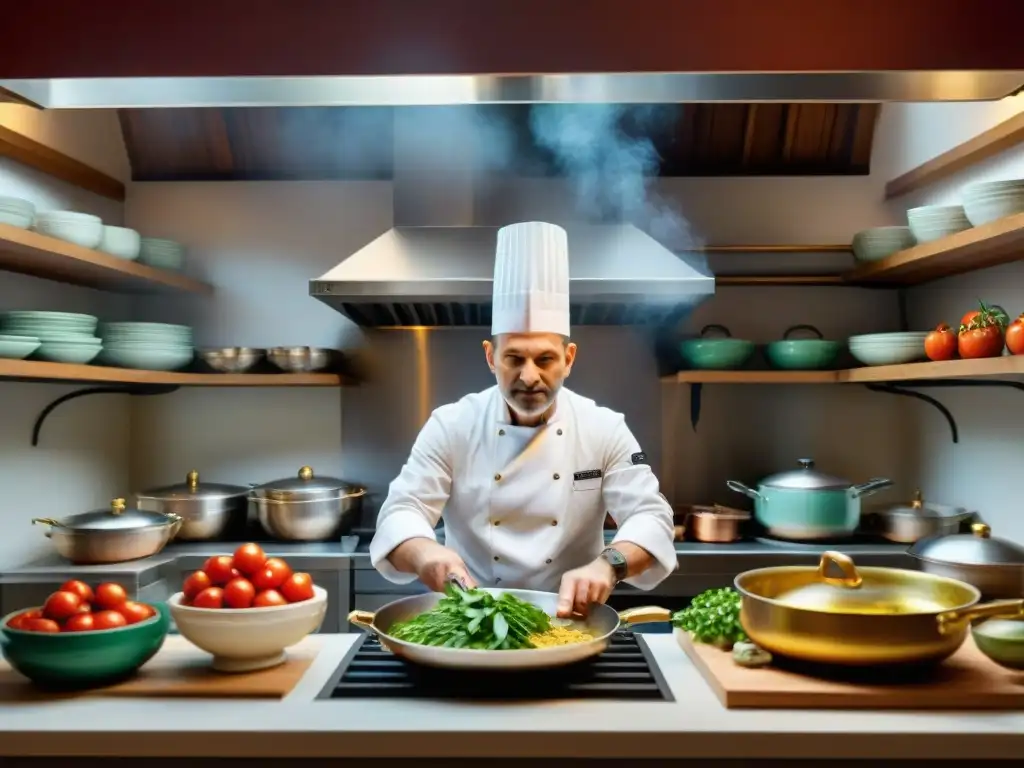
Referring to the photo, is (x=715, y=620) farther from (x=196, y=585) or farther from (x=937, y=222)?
(x=937, y=222)

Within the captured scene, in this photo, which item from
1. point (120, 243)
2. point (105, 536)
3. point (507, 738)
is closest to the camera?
point (507, 738)

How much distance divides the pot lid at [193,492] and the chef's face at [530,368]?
5.65ft

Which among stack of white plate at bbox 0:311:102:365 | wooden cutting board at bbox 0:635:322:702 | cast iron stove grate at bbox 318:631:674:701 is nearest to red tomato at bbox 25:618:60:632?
wooden cutting board at bbox 0:635:322:702

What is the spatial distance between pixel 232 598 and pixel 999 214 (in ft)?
8.20

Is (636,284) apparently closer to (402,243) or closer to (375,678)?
(402,243)

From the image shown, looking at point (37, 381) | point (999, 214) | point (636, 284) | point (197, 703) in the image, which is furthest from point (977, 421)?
point (37, 381)

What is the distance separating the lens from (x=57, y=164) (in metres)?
3.49

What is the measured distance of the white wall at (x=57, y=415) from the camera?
10.5 feet

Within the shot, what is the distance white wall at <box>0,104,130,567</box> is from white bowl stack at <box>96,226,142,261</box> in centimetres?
35

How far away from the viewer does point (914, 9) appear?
158cm

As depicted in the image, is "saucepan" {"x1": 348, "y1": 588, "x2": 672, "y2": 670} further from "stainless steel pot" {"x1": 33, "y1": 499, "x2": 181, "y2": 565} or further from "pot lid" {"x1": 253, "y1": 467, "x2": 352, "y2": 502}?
"pot lid" {"x1": 253, "y1": 467, "x2": 352, "y2": 502}

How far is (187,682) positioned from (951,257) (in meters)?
2.91

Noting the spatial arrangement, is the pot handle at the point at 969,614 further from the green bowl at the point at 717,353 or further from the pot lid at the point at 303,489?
the pot lid at the point at 303,489

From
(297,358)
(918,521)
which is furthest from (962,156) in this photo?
(297,358)
